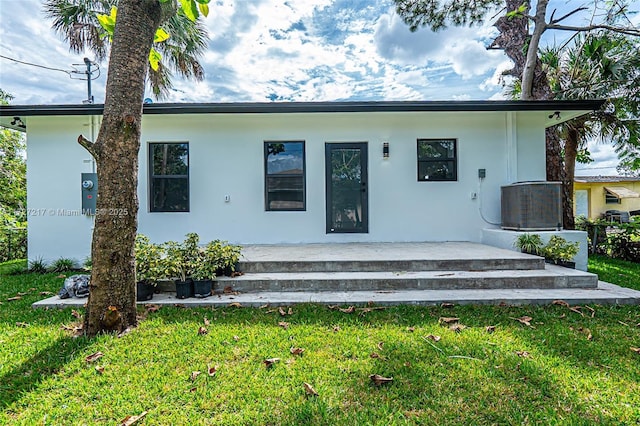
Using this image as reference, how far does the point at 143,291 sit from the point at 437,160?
5.75 meters

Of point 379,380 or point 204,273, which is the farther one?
point 204,273

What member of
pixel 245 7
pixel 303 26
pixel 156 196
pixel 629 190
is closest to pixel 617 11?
pixel 303 26

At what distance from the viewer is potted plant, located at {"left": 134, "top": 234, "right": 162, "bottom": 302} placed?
3.71 metres

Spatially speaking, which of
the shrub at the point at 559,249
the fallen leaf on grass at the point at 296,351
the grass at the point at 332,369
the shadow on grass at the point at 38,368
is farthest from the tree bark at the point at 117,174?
the shrub at the point at 559,249

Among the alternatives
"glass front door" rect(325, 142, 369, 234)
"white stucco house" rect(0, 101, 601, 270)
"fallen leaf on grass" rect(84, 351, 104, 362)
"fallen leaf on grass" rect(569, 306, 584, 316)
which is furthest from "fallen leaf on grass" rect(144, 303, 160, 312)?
"fallen leaf on grass" rect(569, 306, 584, 316)

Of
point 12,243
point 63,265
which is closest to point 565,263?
point 63,265

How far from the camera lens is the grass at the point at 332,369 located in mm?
1763

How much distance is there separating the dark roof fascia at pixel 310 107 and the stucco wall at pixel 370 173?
0.51m

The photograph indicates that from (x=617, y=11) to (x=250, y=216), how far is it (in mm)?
9953

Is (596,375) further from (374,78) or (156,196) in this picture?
(374,78)

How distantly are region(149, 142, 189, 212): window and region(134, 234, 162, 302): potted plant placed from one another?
2.60 meters

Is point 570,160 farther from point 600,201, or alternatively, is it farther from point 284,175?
point 600,201

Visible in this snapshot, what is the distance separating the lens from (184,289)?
12.3 ft

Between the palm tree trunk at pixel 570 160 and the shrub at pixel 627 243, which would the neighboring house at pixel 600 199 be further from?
the shrub at pixel 627 243
